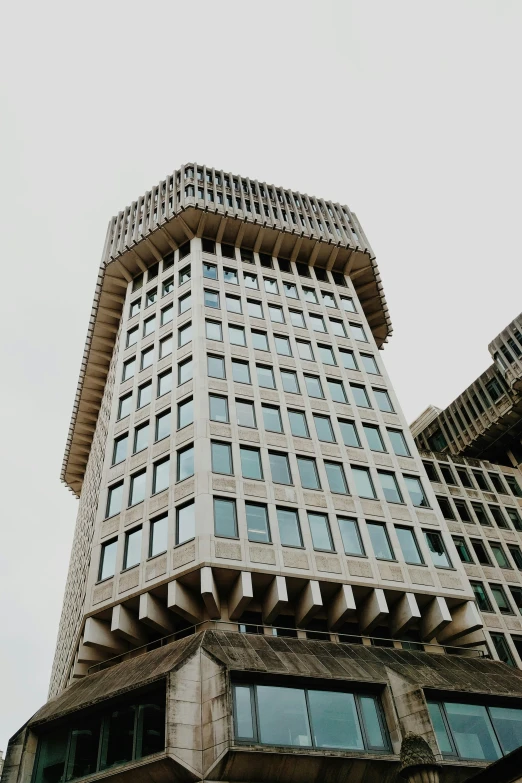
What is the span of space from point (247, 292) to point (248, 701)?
27.3m

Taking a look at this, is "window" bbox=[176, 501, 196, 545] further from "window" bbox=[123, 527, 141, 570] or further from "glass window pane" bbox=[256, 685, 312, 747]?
"glass window pane" bbox=[256, 685, 312, 747]

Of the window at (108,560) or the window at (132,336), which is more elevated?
the window at (132,336)

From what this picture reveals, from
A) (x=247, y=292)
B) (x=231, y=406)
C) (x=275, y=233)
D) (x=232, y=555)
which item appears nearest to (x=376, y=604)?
(x=232, y=555)

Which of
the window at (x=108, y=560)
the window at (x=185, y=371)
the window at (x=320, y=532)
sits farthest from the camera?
the window at (x=185, y=371)

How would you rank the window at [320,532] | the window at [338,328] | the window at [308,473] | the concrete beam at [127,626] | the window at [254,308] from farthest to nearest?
the window at [338,328], the window at [254,308], the window at [308,473], the window at [320,532], the concrete beam at [127,626]

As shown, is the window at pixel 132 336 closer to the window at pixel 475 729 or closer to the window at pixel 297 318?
the window at pixel 297 318

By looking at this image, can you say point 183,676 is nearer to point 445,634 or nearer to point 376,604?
point 376,604

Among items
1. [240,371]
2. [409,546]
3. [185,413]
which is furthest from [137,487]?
[409,546]

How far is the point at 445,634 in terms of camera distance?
29.1 metres

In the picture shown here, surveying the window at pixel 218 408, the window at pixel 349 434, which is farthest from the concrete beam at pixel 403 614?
the window at pixel 218 408

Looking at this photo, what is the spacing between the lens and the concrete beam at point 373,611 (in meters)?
27.8

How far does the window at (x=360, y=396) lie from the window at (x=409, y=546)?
344 inches

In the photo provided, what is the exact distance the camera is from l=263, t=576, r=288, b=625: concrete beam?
2650 cm

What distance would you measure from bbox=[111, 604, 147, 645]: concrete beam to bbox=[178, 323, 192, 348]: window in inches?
637
